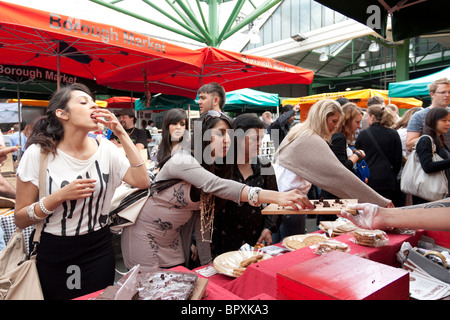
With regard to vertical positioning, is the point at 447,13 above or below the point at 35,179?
above

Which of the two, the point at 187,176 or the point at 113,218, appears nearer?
the point at 187,176

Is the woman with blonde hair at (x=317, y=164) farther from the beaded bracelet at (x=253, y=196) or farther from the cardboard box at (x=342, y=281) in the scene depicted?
the cardboard box at (x=342, y=281)

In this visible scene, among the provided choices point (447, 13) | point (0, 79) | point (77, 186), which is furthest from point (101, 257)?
point (0, 79)

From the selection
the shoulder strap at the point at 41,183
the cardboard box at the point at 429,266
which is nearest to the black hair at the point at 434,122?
the cardboard box at the point at 429,266

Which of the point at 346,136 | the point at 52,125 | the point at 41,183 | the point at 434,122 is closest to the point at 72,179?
the point at 41,183

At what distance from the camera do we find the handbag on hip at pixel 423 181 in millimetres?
3453

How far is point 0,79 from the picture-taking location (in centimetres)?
704

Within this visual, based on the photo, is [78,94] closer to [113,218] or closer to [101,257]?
[113,218]

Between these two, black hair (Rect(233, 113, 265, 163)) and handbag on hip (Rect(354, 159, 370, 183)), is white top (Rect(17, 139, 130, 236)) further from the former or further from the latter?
handbag on hip (Rect(354, 159, 370, 183))

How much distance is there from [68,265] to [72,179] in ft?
1.69

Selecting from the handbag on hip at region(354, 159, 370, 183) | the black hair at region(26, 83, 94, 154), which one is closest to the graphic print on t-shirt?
the black hair at region(26, 83, 94, 154)

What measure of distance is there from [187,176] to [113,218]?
2.32 ft
